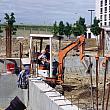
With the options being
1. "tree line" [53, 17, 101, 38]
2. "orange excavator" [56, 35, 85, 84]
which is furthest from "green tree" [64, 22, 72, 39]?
"orange excavator" [56, 35, 85, 84]

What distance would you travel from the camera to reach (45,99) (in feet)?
28.5

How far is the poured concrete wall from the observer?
24.2 ft

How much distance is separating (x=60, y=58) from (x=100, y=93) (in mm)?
2117

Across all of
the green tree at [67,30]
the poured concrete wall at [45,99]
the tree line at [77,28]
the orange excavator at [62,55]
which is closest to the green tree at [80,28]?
the tree line at [77,28]

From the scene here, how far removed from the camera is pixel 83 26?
6372 cm

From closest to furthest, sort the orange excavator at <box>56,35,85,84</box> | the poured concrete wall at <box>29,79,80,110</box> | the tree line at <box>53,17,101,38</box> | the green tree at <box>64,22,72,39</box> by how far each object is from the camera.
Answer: the poured concrete wall at <box>29,79,80,110</box>
the orange excavator at <box>56,35,85,84</box>
the tree line at <box>53,17,101,38</box>
the green tree at <box>64,22,72,39</box>

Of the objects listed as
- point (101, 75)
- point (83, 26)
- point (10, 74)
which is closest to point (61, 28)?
point (83, 26)

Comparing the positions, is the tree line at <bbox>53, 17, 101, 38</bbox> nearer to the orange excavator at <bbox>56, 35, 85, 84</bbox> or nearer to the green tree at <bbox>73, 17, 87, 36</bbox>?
the green tree at <bbox>73, 17, 87, 36</bbox>

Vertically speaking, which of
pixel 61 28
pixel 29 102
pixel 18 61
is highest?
pixel 61 28

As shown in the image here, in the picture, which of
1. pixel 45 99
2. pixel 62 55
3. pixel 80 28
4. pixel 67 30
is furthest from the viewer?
pixel 67 30

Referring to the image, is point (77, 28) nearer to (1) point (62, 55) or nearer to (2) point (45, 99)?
(1) point (62, 55)

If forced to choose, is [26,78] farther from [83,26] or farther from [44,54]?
[83,26]

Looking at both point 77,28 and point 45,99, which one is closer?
point 45,99

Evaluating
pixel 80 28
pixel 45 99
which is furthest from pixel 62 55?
pixel 80 28
